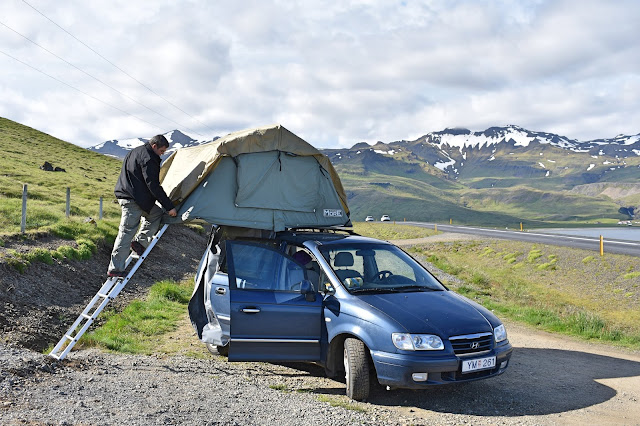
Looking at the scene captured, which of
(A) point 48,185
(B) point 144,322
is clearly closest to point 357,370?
(B) point 144,322

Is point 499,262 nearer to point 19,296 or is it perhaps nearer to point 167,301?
point 167,301

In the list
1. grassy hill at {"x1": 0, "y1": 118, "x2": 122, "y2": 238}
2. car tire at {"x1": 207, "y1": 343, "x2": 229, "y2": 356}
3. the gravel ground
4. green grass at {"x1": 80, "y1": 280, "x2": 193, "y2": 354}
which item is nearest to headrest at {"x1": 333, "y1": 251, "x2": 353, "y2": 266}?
the gravel ground

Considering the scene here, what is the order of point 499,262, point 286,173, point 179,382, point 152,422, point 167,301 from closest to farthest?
point 152,422 → point 179,382 → point 286,173 → point 167,301 → point 499,262

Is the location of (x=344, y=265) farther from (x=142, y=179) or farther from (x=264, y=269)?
(x=142, y=179)

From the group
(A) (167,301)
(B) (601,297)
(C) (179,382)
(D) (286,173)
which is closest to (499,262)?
(B) (601,297)

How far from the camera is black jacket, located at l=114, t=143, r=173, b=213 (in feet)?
24.9

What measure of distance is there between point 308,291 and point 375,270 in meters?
1.18

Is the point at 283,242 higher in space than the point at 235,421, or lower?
higher

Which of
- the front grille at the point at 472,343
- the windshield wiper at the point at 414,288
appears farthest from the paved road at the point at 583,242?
the front grille at the point at 472,343

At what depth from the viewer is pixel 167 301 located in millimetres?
12984

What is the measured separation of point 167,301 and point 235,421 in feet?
26.3

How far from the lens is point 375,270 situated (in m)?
7.68

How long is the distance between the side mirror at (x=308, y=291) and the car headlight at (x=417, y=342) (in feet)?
3.97

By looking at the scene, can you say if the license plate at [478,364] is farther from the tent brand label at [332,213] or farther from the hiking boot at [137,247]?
the hiking boot at [137,247]
